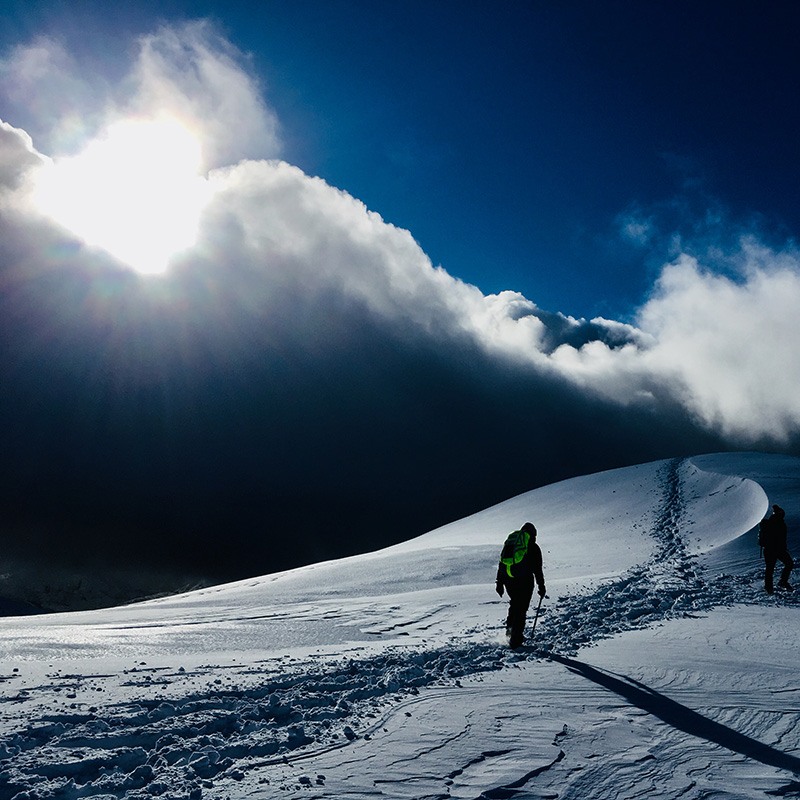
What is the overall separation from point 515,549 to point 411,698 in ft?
12.5

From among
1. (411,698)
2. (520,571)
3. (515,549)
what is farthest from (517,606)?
(411,698)

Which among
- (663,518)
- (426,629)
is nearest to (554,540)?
(663,518)

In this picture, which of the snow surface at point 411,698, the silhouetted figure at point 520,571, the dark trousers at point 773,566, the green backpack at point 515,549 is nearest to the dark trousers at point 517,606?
the silhouetted figure at point 520,571

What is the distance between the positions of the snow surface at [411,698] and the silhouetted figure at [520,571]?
1.88 feet

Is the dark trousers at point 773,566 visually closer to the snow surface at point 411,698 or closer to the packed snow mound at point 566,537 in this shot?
the snow surface at point 411,698

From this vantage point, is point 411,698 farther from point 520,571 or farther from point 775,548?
point 775,548

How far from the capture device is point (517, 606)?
8.70 m

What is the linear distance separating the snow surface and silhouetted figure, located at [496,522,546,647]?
1.88 ft

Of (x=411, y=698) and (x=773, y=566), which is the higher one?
(x=411, y=698)

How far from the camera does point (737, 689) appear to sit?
6168 mm

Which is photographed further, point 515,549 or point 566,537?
point 566,537

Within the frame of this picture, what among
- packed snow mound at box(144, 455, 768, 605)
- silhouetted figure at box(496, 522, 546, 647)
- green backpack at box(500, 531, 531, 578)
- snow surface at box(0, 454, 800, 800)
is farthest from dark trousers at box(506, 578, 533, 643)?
packed snow mound at box(144, 455, 768, 605)

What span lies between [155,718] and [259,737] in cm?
94

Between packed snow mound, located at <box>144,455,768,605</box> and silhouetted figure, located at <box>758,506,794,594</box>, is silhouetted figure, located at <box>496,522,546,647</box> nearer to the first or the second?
packed snow mound, located at <box>144,455,768,605</box>
